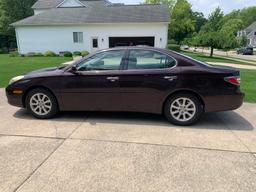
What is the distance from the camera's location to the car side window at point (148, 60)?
14.6 feet

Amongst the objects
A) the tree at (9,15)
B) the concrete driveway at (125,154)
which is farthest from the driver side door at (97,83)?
the tree at (9,15)

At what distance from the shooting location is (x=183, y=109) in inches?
175

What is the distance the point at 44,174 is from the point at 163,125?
2517 millimetres

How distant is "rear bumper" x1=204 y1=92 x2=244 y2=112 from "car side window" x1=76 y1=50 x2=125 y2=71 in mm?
1980

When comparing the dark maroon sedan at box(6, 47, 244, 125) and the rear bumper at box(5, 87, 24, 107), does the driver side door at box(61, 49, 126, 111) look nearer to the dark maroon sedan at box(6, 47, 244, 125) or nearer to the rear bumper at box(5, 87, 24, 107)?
the dark maroon sedan at box(6, 47, 244, 125)

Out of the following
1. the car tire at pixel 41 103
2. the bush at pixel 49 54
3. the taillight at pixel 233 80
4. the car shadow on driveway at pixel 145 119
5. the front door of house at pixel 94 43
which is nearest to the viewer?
the taillight at pixel 233 80

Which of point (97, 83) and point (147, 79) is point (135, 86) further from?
point (97, 83)

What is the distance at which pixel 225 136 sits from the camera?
159 inches

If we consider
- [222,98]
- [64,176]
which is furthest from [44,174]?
[222,98]

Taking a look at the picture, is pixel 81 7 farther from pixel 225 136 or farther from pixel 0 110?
pixel 225 136

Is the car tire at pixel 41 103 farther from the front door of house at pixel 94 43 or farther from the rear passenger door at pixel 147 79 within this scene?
the front door of house at pixel 94 43

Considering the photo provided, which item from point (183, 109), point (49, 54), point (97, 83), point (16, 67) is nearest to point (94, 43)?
point (49, 54)

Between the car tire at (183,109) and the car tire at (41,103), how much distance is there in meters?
2.46

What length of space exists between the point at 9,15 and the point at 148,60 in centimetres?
4736
